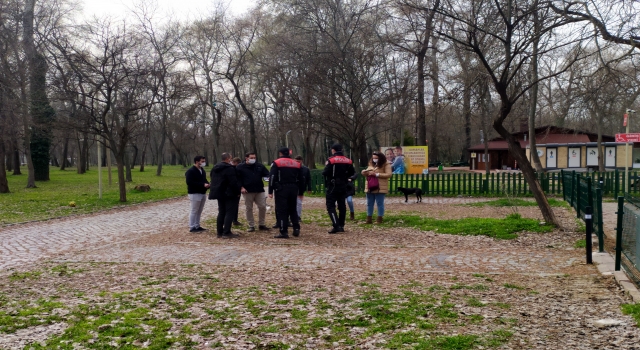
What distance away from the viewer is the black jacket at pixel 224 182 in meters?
11.9

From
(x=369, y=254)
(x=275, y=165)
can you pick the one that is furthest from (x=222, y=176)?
(x=369, y=254)

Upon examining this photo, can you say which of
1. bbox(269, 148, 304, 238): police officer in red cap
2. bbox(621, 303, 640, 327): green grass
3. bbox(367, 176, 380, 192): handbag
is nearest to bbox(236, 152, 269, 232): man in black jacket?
bbox(269, 148, 304, 238): police officer in red cap

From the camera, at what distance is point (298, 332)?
5.07 m

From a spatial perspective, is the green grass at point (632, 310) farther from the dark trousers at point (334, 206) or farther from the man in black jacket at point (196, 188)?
the man in black jacket at point (196, 188)

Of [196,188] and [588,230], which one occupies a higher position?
[196,188]

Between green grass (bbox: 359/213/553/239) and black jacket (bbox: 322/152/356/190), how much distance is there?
71.2 inches

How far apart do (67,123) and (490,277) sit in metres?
17.3

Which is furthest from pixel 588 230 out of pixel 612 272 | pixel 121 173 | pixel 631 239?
pixel 121 173

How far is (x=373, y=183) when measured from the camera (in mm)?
13180

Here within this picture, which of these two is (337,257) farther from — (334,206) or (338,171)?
(338,171)

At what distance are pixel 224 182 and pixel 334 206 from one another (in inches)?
95.6

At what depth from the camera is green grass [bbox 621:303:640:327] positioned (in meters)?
5.29

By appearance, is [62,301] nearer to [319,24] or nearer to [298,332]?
[298,332]

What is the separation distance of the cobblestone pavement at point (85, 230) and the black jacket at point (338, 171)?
12.9ft
